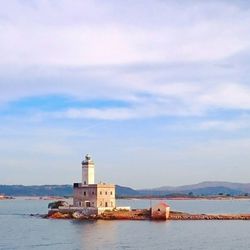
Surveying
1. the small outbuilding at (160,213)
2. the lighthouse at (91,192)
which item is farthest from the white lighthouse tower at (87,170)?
the small outbuilding at (160,213)

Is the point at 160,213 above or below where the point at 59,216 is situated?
above

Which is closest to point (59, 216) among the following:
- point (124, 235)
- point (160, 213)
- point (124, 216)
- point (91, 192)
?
point (91, 192)

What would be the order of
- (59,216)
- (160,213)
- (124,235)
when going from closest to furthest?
(124,235) < (160,213) < (59,216)

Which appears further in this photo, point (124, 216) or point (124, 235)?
point (124, 216)

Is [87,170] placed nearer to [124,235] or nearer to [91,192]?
[91,192]

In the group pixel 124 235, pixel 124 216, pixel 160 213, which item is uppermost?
pixel 160 213

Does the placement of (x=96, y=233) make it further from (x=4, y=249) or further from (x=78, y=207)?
(x=78, y=207)

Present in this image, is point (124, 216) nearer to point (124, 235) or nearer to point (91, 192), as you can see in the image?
point (91, 192)

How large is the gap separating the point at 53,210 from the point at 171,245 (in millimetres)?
31739

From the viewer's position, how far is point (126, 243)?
157 ft

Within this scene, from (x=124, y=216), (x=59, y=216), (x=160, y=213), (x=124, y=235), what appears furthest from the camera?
(x=59, y=216)

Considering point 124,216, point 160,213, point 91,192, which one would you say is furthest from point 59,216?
point 160,213

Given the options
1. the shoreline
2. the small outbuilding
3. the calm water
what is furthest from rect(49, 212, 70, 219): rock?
the small outbuilding

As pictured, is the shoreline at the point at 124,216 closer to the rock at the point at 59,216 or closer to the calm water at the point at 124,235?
the rock at the point at 59,216
